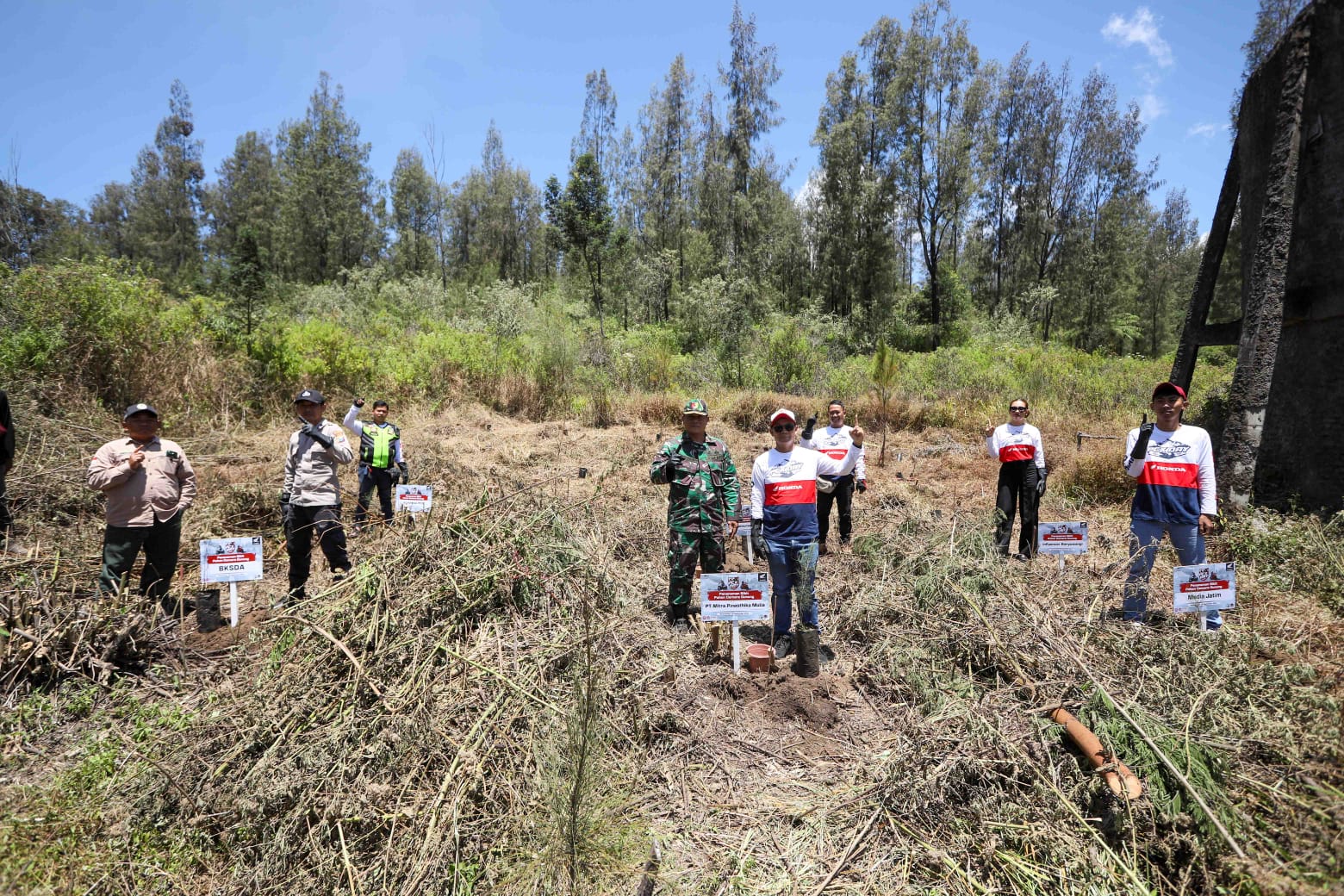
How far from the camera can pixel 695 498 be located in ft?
16.3

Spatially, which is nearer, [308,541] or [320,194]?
[308,541]

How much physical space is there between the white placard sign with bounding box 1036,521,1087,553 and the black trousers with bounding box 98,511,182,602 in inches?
265

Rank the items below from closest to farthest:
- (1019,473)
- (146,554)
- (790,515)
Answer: (790,515) → (146,554) → (1019,473)

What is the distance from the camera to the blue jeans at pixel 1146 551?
14.4ft

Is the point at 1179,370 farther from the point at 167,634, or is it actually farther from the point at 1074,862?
the point at 167,634

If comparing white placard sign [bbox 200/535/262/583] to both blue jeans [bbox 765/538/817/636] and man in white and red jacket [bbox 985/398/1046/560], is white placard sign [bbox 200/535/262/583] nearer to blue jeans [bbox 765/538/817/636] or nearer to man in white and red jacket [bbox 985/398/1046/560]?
blue jeans [bbox 765/538/817/636]

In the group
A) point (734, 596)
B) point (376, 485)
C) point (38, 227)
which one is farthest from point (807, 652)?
point (38, 227)

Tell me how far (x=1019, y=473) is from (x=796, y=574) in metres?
3.21

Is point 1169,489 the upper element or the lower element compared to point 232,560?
upper

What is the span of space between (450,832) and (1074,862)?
258 cm

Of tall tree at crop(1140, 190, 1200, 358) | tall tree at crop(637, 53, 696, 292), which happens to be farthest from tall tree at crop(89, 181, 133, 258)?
tall tree at crop(1140, 190, 1200, 358)

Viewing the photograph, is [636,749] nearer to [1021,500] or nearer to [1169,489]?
[1169,489]

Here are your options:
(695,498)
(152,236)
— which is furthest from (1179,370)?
(152,236)

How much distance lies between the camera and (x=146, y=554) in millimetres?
4512
